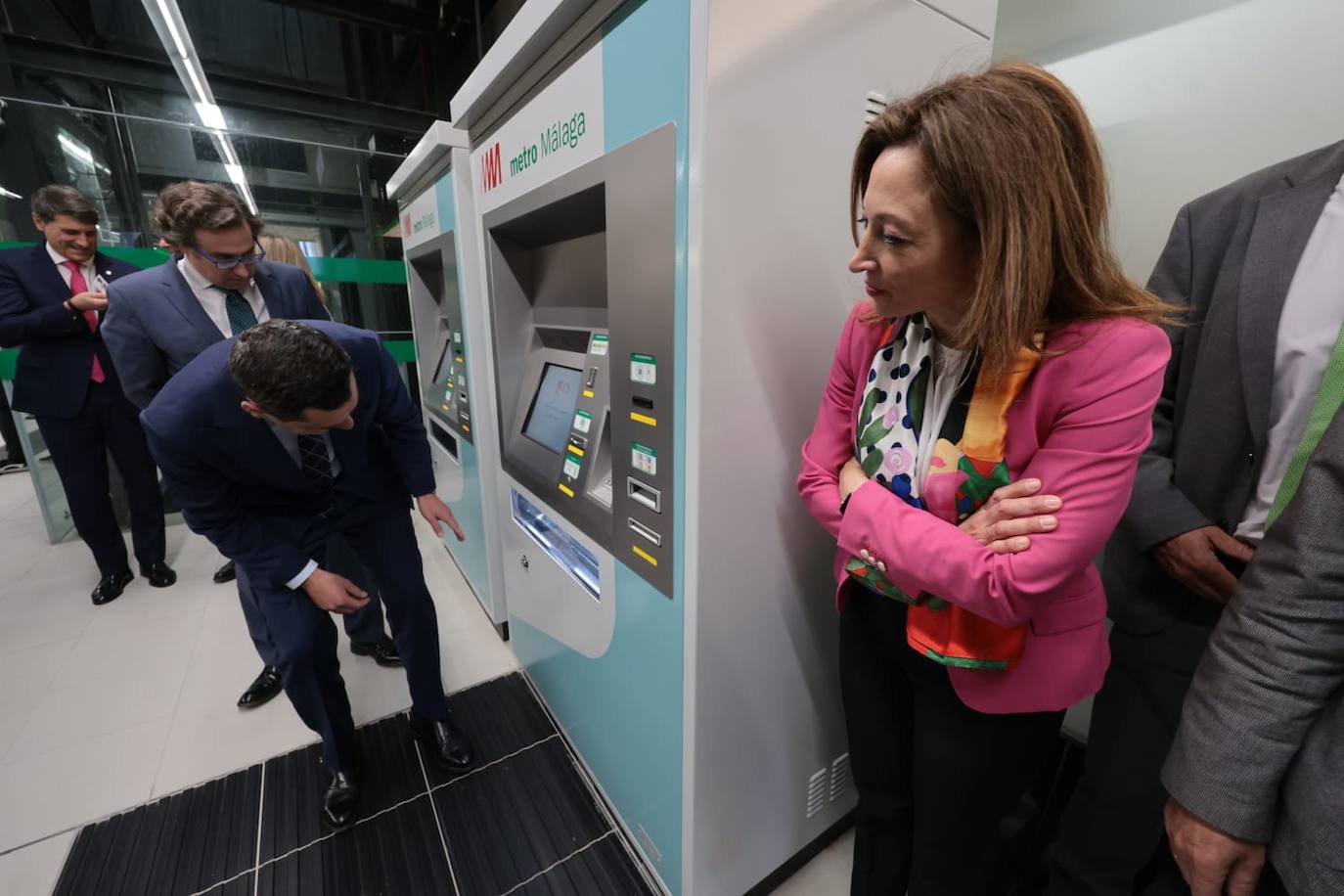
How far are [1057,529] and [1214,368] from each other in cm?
61

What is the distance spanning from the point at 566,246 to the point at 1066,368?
134cm

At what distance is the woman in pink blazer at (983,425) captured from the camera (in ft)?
2.07

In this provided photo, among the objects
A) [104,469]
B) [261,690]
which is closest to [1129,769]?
[261,690]

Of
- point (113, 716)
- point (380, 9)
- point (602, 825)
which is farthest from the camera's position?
point (380, 9)

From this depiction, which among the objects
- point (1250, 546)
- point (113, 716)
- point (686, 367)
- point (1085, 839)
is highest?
point (686, 367)

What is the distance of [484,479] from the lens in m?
2.15

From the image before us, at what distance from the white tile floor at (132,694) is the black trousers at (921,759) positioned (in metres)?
0.57

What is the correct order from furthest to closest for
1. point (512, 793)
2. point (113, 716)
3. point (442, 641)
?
point (442, 641)
point (113, 716)
point (512, 793)

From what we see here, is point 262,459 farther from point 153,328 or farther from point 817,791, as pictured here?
point 817,791

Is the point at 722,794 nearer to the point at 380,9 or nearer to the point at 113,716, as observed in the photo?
the point at 113,716

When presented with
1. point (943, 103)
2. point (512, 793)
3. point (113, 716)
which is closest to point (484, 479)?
point (512, 793)

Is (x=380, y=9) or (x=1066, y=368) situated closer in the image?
(x=1066, y=368)

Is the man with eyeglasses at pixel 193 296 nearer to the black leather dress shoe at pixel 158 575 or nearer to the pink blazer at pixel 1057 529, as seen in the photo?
the black leather dress shoe at pixel 158 575

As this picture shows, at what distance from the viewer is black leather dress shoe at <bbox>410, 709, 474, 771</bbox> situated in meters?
1.76
